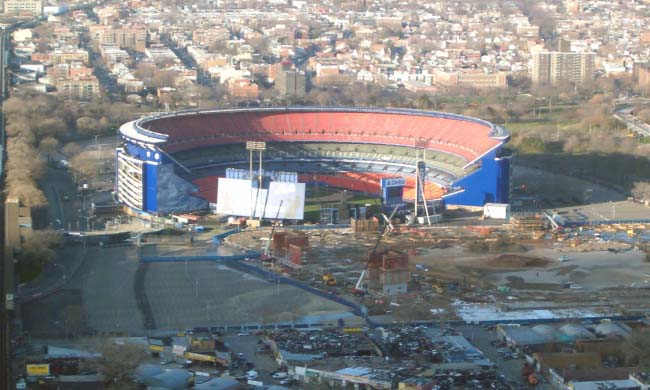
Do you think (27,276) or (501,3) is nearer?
(27,276)

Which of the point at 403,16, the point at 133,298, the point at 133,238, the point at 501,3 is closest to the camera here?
the point at 133,298

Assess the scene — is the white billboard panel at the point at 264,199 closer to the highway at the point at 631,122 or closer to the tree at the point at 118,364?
the tree at the point at 118,364

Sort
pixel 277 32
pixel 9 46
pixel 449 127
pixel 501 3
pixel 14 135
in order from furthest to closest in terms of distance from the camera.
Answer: pixel 501 3
pixel 277 32
pixel 9 46
pixel 14 135
pixel 449 127

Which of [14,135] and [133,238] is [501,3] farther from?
[133,238]

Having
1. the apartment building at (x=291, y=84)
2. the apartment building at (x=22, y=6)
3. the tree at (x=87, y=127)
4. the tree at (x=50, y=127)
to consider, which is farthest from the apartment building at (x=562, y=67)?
the apartment building at (x=22, y=6)

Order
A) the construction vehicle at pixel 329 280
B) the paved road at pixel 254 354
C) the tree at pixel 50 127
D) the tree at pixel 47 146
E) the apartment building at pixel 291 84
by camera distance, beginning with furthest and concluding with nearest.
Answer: the apartment building at pixel 291 84 < the tree at pixel 50 127 < the tree at pixel 47 146 < the construction vehicle at pixel 329 280 < the paved road at pixel 254 354

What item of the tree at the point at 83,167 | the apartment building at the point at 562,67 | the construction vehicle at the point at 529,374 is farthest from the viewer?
the apartment building at the point at 562,67

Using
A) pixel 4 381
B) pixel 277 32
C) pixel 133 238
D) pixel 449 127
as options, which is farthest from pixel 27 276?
pixel 277 32
